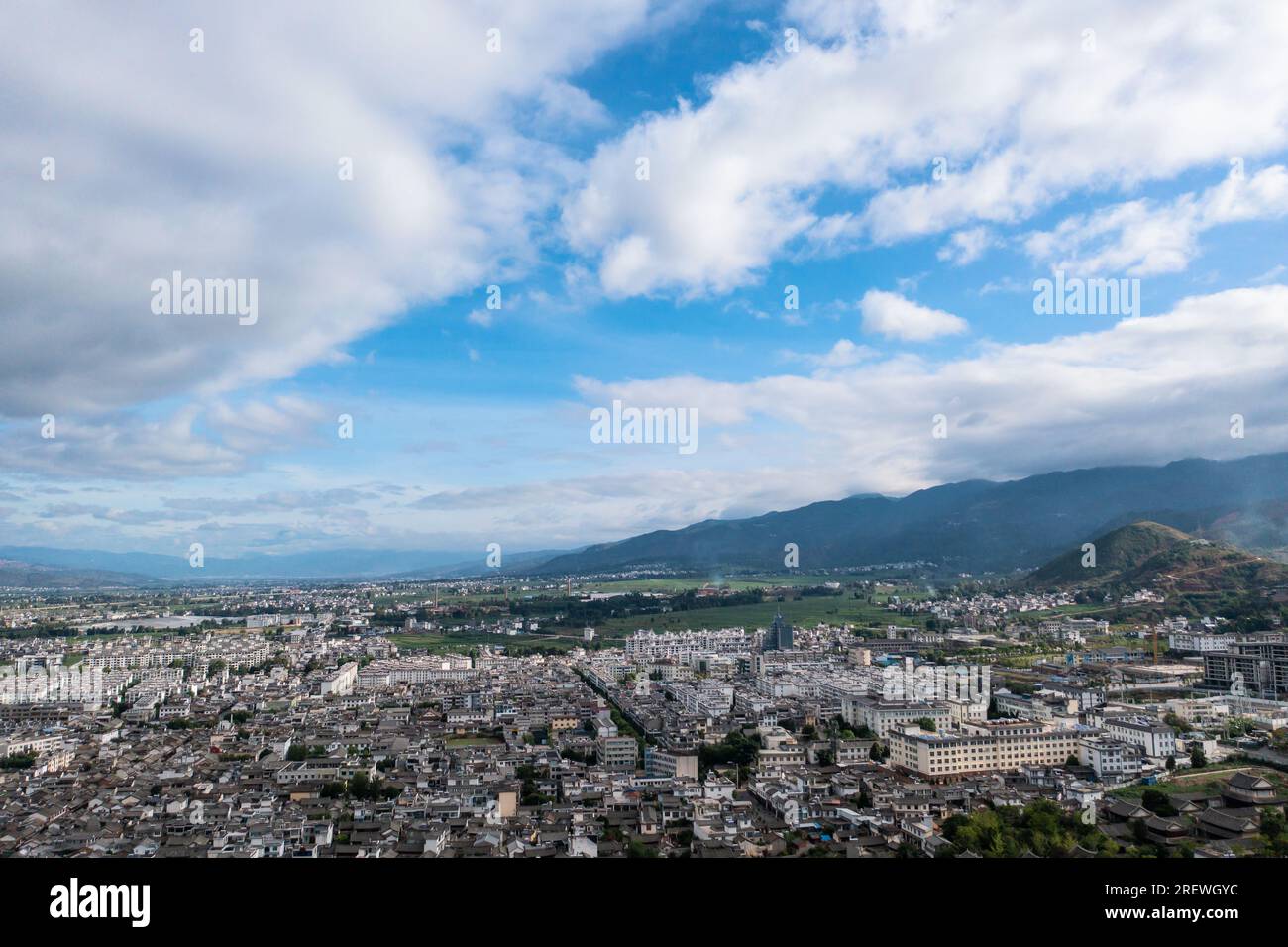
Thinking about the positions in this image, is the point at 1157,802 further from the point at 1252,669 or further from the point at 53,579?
the point at 53,579

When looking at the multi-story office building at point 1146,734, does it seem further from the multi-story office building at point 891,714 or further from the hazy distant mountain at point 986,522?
the hazy distant mountain at point 986,522

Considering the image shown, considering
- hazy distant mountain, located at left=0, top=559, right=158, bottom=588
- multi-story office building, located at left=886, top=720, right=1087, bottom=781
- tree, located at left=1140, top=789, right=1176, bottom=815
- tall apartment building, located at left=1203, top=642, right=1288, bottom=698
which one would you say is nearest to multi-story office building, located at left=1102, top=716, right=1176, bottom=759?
multi-story office building, located at left=886, top=720, right=1087, bottom=781

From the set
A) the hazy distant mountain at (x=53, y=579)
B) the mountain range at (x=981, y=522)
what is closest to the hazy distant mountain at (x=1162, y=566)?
the mountain range at (x=981, y=522)

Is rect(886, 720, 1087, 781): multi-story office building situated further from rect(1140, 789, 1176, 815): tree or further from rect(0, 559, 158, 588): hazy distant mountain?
rect(0, 559, 158, 588): hazy distant mountain

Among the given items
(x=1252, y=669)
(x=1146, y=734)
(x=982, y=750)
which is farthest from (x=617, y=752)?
(x=1252, y=669)

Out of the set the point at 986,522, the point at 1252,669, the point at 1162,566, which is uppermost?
the point at 986,522
